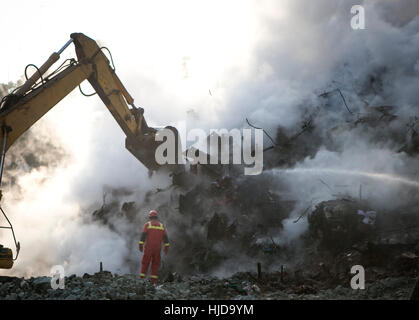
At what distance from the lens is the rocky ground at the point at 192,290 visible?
485 cm

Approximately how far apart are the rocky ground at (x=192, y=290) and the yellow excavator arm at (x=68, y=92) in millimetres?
569

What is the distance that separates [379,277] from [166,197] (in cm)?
658

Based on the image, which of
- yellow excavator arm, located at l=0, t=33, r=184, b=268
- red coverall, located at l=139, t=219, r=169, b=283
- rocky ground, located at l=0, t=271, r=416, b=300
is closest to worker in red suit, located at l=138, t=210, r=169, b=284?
red coverall, located at l=139, t=219, r=169, b=283

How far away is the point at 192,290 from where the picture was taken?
5.66 m

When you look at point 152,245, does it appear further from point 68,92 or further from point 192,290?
point 68,92

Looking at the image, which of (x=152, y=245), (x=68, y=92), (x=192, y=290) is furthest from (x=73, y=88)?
(x=192, y=290)

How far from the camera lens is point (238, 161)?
11.3 m

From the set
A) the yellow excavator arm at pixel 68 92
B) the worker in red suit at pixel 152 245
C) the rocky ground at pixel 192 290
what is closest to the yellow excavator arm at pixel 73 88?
the yellow excavator arm at pixel 68 92

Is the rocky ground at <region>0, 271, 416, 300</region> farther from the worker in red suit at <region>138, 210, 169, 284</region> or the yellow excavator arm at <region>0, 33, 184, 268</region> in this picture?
the worker in red suit at <region>138, 210, 169, 284</region>

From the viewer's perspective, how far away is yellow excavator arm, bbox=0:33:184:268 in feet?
18.6

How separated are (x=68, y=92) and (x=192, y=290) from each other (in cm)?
425

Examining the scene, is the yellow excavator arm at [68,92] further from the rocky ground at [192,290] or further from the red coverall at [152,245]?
the red coverall at [152,245]

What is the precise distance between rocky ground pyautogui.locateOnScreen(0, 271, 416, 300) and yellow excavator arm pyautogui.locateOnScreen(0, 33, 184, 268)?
569 millimetres
